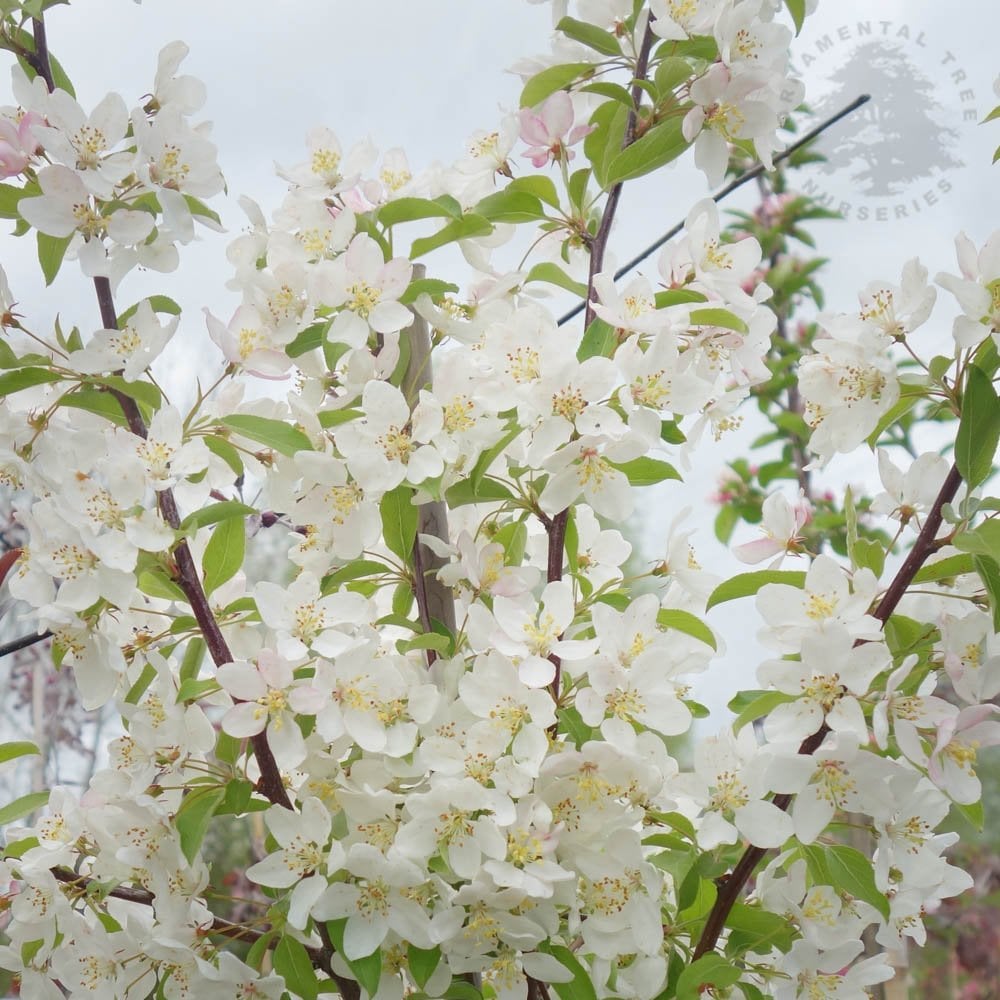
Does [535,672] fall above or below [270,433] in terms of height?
below

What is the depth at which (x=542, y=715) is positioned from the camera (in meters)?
0.85

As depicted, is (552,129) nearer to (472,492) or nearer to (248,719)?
(472,492)

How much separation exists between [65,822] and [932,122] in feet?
9.09

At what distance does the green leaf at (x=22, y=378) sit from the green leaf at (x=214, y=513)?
157 millimetres

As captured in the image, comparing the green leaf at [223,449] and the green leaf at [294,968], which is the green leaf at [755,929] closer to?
the green leaf at [294,968]

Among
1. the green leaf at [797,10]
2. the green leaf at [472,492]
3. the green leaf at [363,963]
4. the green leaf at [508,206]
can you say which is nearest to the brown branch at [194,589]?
the green leaf at [363,963]

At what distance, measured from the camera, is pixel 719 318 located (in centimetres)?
95

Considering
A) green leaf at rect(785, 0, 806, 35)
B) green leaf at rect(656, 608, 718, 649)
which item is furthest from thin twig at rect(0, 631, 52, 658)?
green leaf at rect(785, 0, 806, 35)

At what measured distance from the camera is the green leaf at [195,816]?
90 centimetres

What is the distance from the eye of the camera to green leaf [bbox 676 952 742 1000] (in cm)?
89

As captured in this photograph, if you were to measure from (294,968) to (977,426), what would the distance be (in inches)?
25.4

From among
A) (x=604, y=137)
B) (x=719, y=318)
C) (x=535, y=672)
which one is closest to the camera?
(x=535, y=672)

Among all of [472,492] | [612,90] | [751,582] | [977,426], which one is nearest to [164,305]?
[472,492]

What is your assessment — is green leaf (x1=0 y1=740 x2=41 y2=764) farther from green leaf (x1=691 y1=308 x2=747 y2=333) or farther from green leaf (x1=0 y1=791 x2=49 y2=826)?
green leaf (x1=691 y1=308 x2=747 y2=333)
